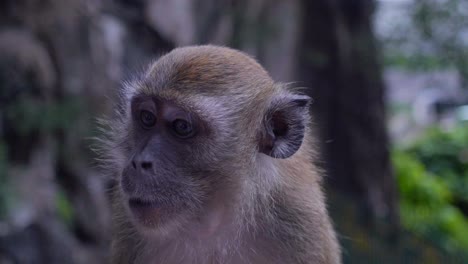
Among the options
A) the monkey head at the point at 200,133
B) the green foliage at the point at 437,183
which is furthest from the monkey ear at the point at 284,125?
the green foliage at the point at 437,183

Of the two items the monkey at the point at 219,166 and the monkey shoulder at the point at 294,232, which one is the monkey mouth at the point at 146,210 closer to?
the monkey at the point at 219,166

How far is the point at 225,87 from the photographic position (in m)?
3.20

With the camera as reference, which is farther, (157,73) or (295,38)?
(295,38)

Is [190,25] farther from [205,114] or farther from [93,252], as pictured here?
[205,114]

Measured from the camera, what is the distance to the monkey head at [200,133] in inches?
119

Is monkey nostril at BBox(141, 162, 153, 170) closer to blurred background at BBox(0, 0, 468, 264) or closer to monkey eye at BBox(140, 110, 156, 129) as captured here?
monkey eye at BBox(140, 110, 156, 129)

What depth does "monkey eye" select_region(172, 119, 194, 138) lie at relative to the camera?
10.2ft

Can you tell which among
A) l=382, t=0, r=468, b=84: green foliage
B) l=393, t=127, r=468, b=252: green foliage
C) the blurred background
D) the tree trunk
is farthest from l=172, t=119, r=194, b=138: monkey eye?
l=382, t=0, r=468, b=84: green foliage

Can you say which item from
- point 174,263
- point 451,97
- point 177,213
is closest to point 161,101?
point 177,213

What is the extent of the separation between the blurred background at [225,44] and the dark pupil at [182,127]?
121 centimetres

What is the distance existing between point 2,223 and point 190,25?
10.2 ft

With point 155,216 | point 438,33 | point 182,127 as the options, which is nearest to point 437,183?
point 438,33

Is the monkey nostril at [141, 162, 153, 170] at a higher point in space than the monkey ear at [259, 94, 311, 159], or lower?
lower

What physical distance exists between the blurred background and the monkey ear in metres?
0.98
